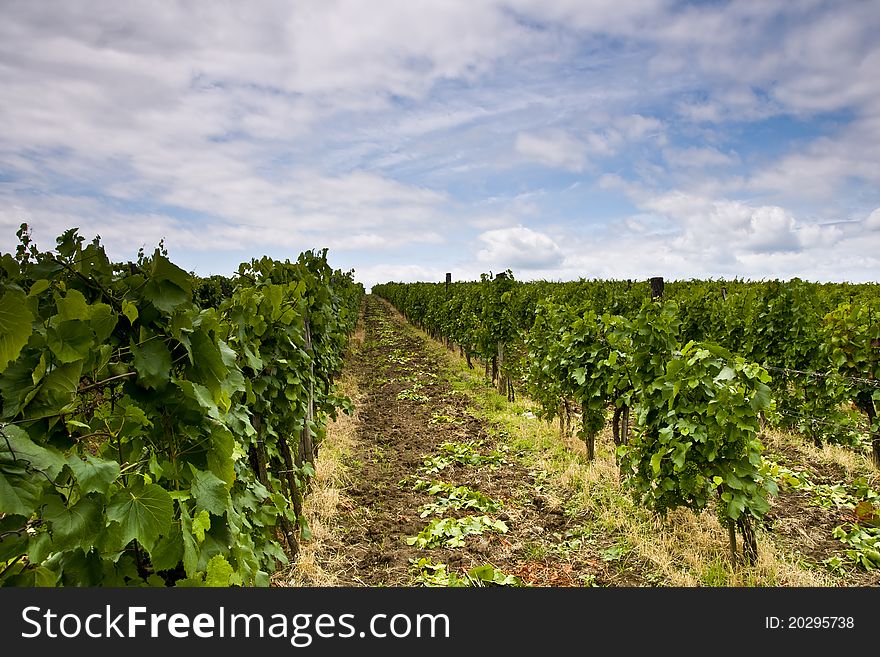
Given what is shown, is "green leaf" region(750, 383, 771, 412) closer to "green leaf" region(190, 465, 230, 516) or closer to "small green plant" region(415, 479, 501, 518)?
"small green plant" region(415, 479, 501, 518)

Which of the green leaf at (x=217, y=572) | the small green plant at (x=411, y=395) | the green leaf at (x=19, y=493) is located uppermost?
the small green plant at (x=411, y=395)

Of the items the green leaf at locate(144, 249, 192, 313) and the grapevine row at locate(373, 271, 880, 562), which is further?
the grapevine row at locate(373, 271, 880, 562)

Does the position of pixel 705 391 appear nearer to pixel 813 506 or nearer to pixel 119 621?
pixel 813 506

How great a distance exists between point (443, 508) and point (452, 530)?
62 centimetres

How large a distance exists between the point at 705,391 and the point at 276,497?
3758mm

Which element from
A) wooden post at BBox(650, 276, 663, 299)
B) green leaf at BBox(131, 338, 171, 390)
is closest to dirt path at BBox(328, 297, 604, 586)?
green leaf at BBox(131, 338, 171, 390)

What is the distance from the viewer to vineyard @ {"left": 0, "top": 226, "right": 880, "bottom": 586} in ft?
5.74

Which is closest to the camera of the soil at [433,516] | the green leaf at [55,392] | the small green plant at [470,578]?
the green leaf at [55,392]

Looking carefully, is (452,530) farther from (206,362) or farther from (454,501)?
(206,362)

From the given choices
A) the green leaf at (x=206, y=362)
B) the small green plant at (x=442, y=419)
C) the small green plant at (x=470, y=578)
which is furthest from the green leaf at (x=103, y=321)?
the small green plant at (x=442, y=419)

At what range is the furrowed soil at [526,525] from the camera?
452 centimetres

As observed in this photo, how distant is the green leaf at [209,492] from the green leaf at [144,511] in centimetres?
34

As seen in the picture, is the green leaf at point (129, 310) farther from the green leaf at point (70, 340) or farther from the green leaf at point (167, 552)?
the green leaf at point (167, 552)

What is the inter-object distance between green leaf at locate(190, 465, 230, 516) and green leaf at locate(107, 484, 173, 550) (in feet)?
1.13
